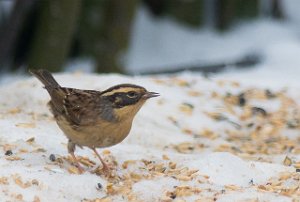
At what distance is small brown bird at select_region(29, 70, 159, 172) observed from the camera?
5.68 metres

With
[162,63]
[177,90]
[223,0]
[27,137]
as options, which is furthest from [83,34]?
[27,137]

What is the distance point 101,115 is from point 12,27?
5.30 meters

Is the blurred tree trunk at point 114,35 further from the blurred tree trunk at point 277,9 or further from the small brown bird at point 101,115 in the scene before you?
the small brown bird at point 101,115

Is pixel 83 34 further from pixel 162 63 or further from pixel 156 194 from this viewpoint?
pixel 156 194

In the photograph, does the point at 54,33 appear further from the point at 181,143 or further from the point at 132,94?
the point at 132,94

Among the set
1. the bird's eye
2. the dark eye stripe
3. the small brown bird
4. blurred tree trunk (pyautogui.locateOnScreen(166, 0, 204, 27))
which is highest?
the bird's eye

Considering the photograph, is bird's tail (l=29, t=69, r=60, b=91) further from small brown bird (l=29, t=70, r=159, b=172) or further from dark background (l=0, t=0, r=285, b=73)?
dark background (l=0, t=0, r=285, b=73)

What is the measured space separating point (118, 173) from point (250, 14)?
7639 millimetres

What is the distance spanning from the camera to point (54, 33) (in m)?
10.5

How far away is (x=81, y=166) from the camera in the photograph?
598cm

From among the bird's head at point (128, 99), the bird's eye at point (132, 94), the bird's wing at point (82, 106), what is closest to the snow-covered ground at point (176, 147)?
the bird's wing at point (82, 106)

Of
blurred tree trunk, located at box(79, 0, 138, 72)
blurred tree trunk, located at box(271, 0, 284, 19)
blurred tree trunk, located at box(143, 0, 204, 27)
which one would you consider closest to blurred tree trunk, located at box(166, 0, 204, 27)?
blurred tree trunk, located at box(143, 0, 204, 27)

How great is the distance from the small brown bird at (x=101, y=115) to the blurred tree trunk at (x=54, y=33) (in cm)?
437

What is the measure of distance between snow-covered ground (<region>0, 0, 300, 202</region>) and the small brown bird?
0.83 ft
